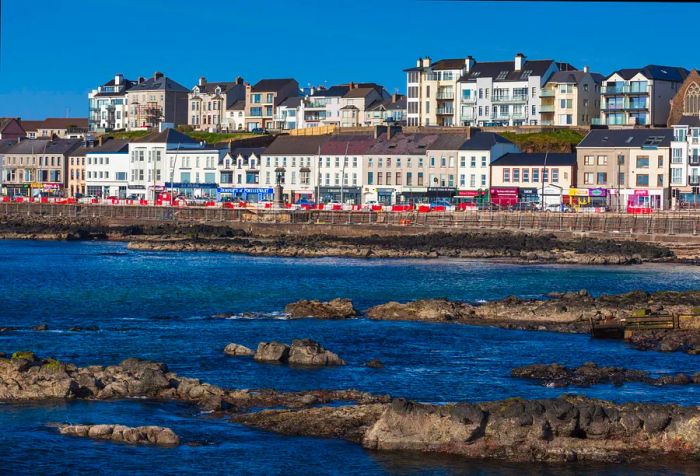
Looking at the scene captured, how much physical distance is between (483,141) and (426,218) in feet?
47.7

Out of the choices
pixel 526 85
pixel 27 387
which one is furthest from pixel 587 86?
pixel 27 387

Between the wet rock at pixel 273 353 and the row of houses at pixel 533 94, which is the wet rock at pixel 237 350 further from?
the row of houses at pixel 533 94

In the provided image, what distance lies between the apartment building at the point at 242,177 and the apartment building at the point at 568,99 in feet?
85.6

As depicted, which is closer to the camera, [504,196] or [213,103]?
[504,196]

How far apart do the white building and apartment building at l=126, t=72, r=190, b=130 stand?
20531 millimetres

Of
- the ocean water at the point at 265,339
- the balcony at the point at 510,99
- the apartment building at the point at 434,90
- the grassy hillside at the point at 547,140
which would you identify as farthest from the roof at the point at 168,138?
the ocean water at the point at 265,339

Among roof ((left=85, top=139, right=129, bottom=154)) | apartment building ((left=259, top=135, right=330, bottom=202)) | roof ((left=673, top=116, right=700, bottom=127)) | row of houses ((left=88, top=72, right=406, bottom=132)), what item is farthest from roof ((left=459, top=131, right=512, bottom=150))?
roof ((left=85, top=139, right=129, bottom=154))

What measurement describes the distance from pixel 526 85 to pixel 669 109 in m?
12.8

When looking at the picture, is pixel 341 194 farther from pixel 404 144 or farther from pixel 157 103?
pixel 157 103

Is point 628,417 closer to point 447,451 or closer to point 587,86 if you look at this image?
point 447,451

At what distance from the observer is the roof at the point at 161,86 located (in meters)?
149

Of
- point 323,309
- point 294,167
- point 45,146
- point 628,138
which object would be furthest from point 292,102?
point 323,309

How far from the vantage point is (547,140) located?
105 meters

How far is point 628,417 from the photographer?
79.8 feet
